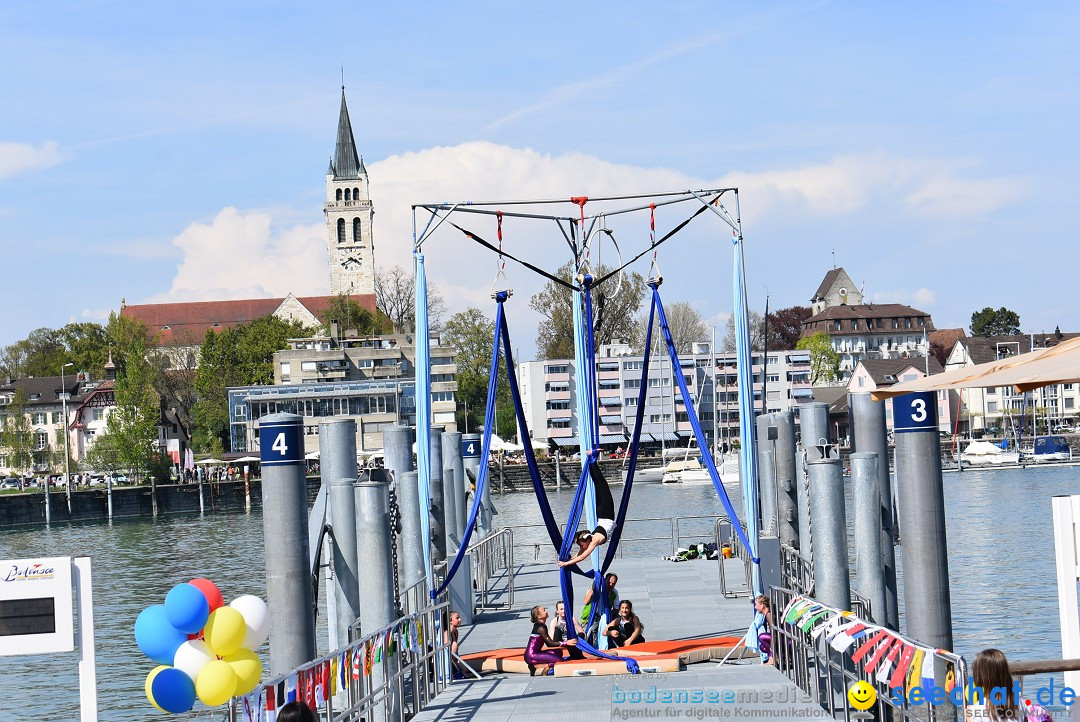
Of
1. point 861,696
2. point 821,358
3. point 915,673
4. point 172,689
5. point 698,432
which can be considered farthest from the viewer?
point 821,358

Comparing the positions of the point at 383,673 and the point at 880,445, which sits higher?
the point at 880,445

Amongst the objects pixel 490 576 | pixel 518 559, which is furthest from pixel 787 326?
pixel 490 576

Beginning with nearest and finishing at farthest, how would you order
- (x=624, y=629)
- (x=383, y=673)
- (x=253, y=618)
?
1. (x=253, y=618)
2. (x=383, y=673)
3. (x=624, y=629)

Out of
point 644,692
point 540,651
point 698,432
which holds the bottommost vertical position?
point 644,692

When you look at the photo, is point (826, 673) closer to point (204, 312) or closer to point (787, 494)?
point (787, 494)

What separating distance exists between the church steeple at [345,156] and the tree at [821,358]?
2773 inches

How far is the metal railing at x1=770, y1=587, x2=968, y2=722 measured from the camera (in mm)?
12125

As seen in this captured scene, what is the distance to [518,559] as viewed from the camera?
48406mm

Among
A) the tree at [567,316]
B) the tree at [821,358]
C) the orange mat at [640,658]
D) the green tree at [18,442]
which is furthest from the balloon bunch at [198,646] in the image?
the tree at [821,358]

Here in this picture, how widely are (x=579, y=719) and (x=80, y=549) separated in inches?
2282

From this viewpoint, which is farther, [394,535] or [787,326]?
[787,326]

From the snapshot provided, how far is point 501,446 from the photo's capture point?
9850cm

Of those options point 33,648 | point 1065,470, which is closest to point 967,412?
point 1065,470

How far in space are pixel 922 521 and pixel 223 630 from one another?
7391 mm
